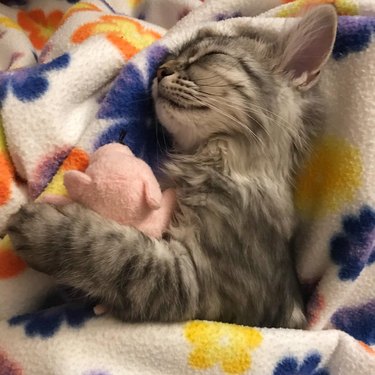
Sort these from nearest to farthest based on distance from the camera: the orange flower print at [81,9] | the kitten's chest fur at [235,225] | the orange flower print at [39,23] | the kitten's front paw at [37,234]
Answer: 1. the kitten's front paw at [37,234]
2. the kitten's chest fur at [235,225]
3. the orange flower print at [81,9]
4. the orange flower print at [39,23]

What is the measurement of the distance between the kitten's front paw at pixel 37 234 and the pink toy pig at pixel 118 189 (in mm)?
69

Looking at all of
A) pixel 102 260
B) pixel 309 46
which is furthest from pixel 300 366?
pixel 309 46

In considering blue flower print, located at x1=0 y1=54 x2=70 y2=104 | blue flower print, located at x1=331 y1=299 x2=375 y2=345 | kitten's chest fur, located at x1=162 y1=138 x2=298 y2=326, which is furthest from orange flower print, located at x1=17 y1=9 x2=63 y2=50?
blue flower print, located at x1=331 y1=299 x2=375 y2=345

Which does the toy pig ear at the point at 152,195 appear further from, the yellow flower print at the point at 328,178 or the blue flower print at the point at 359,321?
the blue flower print at the point at 359,321

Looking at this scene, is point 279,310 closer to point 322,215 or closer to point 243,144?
point 322,215

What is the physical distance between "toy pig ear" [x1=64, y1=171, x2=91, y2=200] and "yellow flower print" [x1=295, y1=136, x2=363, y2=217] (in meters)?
0.53

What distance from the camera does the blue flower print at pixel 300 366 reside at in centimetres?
107

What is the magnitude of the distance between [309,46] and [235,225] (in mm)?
450

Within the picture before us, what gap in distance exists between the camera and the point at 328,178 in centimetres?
120

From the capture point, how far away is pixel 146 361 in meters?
1.00

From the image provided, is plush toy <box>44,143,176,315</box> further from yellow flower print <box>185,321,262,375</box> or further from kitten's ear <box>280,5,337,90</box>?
kitten's ear <box>280,5,337,90</box>

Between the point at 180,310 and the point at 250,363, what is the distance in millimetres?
184

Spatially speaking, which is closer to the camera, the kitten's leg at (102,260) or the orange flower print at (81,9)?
the kitten's leg at (102,260)

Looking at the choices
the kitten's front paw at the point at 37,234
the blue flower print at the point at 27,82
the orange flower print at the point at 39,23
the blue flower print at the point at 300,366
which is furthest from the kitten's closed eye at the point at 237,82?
the orange flower print at the point at 39,23
